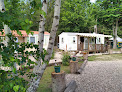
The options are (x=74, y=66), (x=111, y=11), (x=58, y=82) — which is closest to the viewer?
(x=58, y=82)

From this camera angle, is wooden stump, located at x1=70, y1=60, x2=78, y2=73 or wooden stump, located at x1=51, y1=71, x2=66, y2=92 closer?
wooden stump, located at x1=51, y1=71, x2=66, y2=92

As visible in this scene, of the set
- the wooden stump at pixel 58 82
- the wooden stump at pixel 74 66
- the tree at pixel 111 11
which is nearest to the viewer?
the wooden stump at pixel 58 82

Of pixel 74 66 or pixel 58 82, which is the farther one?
pixel 74 66

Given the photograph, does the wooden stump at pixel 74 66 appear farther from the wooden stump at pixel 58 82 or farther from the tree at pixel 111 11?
the tree at pixel 111 11

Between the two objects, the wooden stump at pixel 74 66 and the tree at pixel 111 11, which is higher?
the tree at pixel 111 11

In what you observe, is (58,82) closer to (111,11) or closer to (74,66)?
(74,66)

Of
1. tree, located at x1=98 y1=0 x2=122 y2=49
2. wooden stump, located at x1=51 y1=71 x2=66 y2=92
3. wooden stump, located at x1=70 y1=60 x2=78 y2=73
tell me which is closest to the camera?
wooden stump, located at x1=51 y1=71 x2=66 y2=92

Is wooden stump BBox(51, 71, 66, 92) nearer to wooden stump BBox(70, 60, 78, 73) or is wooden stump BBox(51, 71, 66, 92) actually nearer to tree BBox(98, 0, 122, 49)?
wooden stump BBox(70, 60, 78, 73)

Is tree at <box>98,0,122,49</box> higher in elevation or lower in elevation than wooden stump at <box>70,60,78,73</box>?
higher

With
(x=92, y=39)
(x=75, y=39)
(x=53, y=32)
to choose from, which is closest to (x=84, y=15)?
(x=92, y=39)

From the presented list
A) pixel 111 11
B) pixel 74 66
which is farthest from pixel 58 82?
pixel 111 11

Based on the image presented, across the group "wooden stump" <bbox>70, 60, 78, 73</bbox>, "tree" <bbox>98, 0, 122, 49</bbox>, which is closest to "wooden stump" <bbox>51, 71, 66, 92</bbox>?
"wooden stump" <bbox>70, 60, 78, 73</bbox>

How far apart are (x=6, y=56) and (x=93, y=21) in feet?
80.9

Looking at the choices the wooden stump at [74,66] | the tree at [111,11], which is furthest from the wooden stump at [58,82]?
the tree at [111,11]
